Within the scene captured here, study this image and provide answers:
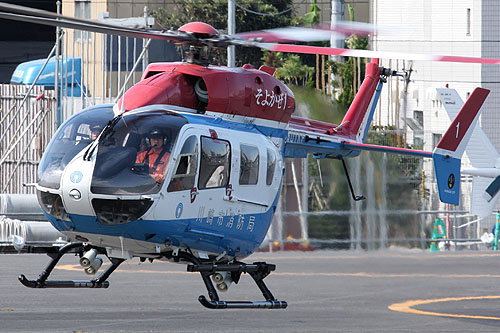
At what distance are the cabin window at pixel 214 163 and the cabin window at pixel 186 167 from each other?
0.15 metres

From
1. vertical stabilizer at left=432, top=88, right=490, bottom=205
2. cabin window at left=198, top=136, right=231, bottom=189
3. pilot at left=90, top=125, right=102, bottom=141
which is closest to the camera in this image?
pilot at left=90, top=125, right=102, bottom=141

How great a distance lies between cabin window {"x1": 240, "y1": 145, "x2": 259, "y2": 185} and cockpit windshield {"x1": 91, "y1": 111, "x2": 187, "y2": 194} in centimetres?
132

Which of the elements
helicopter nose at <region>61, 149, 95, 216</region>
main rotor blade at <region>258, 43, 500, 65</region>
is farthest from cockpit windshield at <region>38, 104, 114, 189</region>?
main rotor blade at <region>258, 43, 500, 65</region>

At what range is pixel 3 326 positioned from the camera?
17250 mm

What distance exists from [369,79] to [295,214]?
Answer: 9347 millimetres

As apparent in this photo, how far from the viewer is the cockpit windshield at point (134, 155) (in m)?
12.9

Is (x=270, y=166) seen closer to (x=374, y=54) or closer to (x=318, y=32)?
(x=318, y=32)

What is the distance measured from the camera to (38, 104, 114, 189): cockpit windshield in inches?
525

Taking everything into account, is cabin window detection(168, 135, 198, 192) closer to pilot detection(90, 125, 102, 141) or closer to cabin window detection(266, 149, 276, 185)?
pilot detection(90, 125, 102, 141)

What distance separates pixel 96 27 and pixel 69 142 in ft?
6.19

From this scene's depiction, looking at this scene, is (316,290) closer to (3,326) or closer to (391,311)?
(391,311)

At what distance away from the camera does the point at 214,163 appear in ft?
45.4

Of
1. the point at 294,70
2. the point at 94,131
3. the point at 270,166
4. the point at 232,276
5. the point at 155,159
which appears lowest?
the point at 232,276

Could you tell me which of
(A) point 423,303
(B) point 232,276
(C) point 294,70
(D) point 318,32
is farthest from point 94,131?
(C) point 294,70
